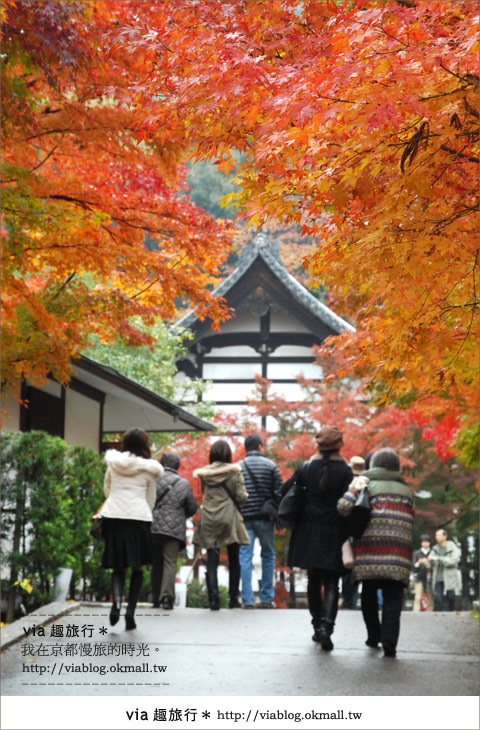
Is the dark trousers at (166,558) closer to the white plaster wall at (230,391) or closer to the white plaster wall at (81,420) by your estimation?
the white plaster wall at (81,420)

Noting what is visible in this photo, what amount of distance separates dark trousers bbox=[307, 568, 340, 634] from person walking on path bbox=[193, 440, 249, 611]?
85.7 inches

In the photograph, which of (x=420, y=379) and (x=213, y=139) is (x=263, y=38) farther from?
(x=420, y=379)

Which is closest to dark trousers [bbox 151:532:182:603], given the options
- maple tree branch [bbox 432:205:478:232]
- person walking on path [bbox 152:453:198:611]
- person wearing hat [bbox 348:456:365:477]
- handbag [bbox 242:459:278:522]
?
person walking on path [bbox 152:453:198:611]

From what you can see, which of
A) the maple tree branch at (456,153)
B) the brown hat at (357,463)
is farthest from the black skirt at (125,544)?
the maple tree branch at (456,153)

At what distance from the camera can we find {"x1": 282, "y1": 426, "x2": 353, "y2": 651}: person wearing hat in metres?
6.60

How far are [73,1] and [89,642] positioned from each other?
4234 mm

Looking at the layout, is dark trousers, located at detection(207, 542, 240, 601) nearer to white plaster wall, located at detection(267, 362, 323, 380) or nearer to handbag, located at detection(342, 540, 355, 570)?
handbag, located at detection(342, 540, 355, 570)

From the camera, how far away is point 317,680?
5574 millimetres

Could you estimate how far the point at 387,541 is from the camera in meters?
6.41

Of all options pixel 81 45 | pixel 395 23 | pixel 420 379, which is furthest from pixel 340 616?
pixel 395 23

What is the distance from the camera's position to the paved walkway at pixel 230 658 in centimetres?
443

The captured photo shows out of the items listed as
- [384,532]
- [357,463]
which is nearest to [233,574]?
[357,463]

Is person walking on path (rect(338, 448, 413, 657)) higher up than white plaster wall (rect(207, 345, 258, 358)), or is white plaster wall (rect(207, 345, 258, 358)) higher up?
white plaster wall (rect(207, 345, 258, 358))

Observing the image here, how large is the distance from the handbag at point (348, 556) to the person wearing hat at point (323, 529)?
0.08m
